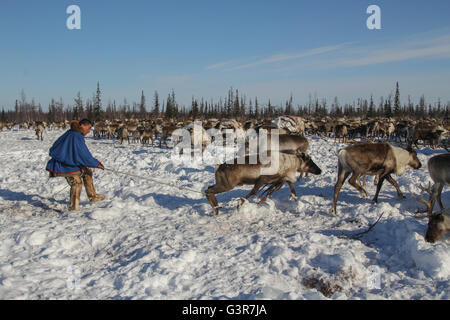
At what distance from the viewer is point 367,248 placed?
467 centimetres

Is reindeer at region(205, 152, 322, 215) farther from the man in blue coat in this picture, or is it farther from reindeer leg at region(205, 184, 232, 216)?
the man in blue coat

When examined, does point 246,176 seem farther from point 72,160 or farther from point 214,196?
point 72,160

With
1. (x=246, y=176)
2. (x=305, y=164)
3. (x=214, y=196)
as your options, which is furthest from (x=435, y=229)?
(x=214, y=196)

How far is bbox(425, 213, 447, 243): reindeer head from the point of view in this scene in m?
4.58

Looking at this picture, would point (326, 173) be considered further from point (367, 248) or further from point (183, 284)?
point (183, 284)

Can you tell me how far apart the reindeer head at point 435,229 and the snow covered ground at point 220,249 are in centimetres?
9

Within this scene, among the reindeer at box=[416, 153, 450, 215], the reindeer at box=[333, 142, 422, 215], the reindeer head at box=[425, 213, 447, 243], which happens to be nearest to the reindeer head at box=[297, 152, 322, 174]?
the reindeer at box=[333, 142, 422, 215]

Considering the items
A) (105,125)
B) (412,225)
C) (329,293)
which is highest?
(105,125)

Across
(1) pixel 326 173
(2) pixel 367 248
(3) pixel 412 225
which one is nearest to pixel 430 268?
(2) pixel 367 248

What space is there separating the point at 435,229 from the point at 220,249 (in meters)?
3.16

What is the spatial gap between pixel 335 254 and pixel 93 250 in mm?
3557

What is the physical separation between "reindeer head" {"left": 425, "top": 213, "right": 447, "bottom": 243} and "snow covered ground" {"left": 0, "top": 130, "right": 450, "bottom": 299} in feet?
0.30

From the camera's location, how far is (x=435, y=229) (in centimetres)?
465
